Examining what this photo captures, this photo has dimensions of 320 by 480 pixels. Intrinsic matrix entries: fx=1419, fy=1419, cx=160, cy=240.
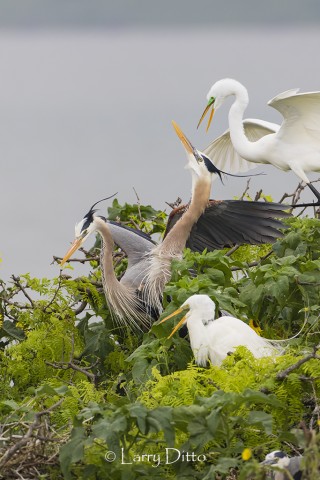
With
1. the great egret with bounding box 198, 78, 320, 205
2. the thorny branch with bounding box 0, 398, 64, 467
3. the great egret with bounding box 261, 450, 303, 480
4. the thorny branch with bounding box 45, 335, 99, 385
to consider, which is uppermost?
the great egret with bounding box 198, 78, 320, 205

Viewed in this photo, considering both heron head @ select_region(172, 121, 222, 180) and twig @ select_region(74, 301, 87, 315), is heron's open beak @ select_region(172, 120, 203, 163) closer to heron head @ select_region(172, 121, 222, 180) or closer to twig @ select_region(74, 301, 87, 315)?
heron head @ select_region(172, 121, 222, 180)

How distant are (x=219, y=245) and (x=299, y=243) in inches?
28.7

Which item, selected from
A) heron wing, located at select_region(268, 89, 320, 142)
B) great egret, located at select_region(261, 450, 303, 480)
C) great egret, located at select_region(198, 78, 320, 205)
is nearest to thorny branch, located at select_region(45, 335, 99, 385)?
great egret, located at select_region(261, 450, 303, 480)

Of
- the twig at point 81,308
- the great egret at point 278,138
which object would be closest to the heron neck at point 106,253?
the twig at point 81,308

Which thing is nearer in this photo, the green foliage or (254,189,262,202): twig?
the green foliage

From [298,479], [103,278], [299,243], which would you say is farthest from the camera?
[103,278]

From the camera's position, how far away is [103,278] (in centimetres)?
652

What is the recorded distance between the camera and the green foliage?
13.8 feet

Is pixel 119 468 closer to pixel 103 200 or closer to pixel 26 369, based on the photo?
pixel 26 369

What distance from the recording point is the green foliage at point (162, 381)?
4.20 meters

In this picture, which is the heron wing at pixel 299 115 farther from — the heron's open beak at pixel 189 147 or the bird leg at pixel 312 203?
the heron's open beak at pixel 189 147

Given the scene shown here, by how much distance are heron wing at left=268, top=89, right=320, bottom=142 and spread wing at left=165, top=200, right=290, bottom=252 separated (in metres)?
0.84

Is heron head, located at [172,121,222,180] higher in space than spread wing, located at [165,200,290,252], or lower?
higher

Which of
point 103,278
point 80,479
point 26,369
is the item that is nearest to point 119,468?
point 80,479
